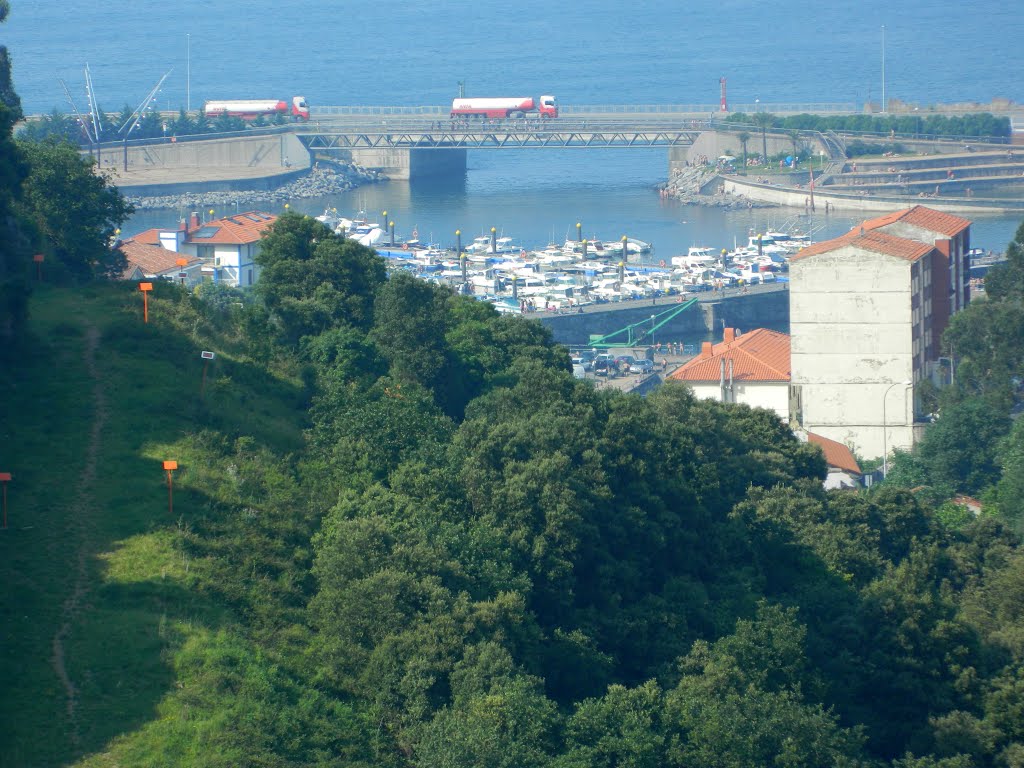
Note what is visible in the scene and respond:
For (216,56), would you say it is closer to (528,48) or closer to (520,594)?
(528,48)

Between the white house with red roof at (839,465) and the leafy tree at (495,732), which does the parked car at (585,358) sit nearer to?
the white house with red roof at (839,465)

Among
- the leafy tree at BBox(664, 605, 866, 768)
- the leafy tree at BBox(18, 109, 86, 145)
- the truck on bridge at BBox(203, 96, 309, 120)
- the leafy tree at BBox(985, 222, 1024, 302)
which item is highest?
the truck on bridge at BBox(203, 96, 309, 120)

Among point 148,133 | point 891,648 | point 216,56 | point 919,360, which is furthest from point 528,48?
point 891,648

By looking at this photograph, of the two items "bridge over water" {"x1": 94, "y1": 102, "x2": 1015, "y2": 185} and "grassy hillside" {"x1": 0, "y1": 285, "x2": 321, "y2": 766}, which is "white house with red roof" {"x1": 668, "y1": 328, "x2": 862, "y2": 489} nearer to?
"grassy hillside" {"x1": 0, "y1": 285, "x2": 321, "y2": 766}

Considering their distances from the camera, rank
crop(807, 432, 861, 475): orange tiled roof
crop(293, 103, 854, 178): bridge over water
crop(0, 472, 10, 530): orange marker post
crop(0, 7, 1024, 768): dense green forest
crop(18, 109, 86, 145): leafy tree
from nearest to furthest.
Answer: crop(0, 7, 1024, 768): dense green forest
crop(0, 472, 10, 530): orange marker post
crop(807, 432, 861, 475): orange tiled roof
crop(18, 109, 86, 145): leafy tree
crop(293, 103, 854, 178): bridge over water

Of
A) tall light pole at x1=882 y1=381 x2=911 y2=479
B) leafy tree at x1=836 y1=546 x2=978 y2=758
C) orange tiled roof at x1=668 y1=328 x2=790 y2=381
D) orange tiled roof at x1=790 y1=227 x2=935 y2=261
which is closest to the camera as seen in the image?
leafy tree at x1=836 y1=546 x2=978 y2=758

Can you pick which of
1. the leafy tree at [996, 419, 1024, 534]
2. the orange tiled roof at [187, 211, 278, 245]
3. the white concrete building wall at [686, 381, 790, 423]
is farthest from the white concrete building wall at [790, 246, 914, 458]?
the orange tiled roof at [187, 211, 278, 245]
